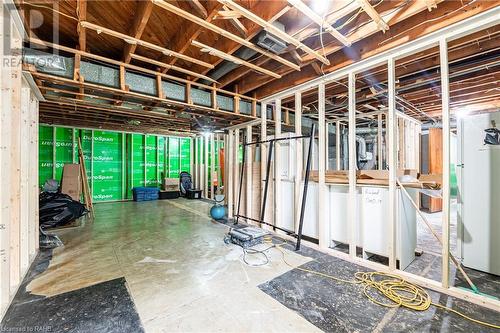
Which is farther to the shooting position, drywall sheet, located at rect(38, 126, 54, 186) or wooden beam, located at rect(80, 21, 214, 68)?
drywall sheet, located at rect(38, 126, 54, 186)

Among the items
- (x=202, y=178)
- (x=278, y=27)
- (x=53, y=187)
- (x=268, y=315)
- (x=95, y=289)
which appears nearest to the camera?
(x=268, y=315)

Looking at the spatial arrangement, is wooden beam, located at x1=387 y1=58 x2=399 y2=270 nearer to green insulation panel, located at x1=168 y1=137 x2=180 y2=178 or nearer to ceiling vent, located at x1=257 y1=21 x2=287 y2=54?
ceiling vent, located at x1=257 y1=21 x2=287 y2=54

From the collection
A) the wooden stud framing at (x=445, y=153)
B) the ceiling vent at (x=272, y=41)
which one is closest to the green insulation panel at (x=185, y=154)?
the ceiling vent at (x=272, y=41)

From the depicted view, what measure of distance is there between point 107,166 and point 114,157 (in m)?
0.39

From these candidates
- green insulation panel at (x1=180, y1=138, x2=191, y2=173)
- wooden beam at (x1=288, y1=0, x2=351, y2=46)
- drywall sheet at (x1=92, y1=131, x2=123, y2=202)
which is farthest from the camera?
green insulation panel at (x1=180, y1=138, x2=191, y2=173)

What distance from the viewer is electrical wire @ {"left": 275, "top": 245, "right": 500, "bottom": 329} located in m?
1.97

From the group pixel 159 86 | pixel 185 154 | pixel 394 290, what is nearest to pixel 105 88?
pixel 159 86

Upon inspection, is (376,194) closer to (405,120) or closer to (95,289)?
(95,289)

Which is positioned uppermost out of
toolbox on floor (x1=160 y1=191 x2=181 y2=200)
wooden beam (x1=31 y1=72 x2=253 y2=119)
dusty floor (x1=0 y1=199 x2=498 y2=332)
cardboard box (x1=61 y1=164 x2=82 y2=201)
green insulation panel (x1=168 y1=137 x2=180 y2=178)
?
wooden beam (x1=31 y1=72 x2=253 y2=119)

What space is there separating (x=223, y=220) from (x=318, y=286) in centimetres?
312

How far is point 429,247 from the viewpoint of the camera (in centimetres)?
347

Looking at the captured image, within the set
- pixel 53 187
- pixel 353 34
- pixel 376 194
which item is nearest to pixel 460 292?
pixel 376 194

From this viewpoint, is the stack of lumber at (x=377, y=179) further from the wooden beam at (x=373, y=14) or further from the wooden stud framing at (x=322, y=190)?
the wooden beam at (x=373, y=14)

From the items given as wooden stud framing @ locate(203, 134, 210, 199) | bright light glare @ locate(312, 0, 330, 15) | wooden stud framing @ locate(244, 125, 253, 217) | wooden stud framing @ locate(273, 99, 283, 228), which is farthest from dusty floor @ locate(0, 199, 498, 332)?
wooden stud framing @ locate(203, 134, 210, 199)
